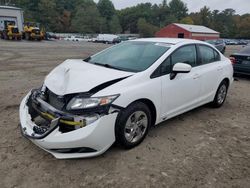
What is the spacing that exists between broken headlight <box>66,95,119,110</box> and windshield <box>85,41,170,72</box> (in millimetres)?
828

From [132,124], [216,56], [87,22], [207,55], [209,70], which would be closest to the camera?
[132,124]

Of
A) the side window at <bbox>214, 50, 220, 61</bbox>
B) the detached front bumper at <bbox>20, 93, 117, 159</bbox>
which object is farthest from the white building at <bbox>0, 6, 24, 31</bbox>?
the detached front bumper at <bbox>20, 93, 117, 159</bbox>

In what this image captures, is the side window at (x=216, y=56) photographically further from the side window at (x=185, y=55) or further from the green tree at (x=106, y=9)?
the green tree at (x=106, y=9)

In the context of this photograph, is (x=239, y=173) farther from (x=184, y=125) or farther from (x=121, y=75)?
(x=121, y=75)

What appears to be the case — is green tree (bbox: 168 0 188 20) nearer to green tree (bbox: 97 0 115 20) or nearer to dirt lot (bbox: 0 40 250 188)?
green tree (bbox: 97 0 115 20)

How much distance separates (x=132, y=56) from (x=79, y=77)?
1.16 m

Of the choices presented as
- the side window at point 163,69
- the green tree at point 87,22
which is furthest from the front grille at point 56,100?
the green tree at point 87,22

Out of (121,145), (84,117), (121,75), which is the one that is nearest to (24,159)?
(84,117)

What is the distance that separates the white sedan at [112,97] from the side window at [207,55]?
18 centimetres

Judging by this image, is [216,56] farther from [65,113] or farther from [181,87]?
[65,113]

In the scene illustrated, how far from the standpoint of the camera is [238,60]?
9.01 meters

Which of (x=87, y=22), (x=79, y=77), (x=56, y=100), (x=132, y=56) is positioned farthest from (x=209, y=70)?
(x=87, y=22)

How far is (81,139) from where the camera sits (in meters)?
2.87

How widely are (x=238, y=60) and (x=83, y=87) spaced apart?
7.65 meters
